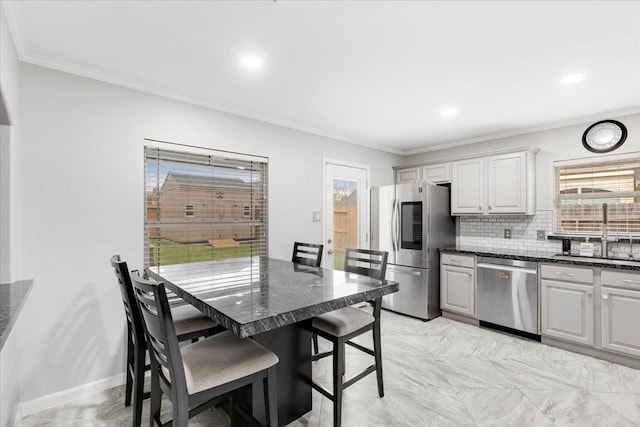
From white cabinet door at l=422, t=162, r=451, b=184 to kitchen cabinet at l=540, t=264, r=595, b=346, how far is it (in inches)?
64.7

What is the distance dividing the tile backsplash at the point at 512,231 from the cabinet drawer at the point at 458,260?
0.60 metres

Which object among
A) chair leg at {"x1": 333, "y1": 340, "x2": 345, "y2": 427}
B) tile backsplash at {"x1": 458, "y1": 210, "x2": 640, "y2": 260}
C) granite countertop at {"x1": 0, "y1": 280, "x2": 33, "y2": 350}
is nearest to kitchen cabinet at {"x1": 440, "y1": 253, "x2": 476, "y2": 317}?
tile backsplash at {"x1": 458, "y1": 210, "x2": 640, "y2": 260}

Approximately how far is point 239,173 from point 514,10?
2.57 meters

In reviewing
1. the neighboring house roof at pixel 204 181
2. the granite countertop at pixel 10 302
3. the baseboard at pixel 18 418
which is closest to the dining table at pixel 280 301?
the granite countertop at pixel 10 302

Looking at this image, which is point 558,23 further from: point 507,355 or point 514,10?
point 507,355

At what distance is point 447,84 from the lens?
2.67m

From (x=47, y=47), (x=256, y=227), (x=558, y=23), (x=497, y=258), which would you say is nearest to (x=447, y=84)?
(x=558, y=23)

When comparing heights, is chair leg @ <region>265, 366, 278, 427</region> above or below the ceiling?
below

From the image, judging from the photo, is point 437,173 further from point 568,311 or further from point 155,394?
point 155,394

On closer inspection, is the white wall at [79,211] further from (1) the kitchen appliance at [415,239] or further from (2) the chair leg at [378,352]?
(1) the kitchen appliance at [415,239]

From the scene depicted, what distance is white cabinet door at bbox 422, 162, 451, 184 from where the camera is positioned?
4.41 meters

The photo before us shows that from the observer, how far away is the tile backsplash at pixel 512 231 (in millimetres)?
3783

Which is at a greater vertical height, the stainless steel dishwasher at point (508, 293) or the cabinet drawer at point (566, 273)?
the cabinet drawer at point (566, 273)

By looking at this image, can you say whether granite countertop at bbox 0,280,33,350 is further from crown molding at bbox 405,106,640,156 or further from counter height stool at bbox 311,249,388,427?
crown molding at bbox 405,106,640,156
